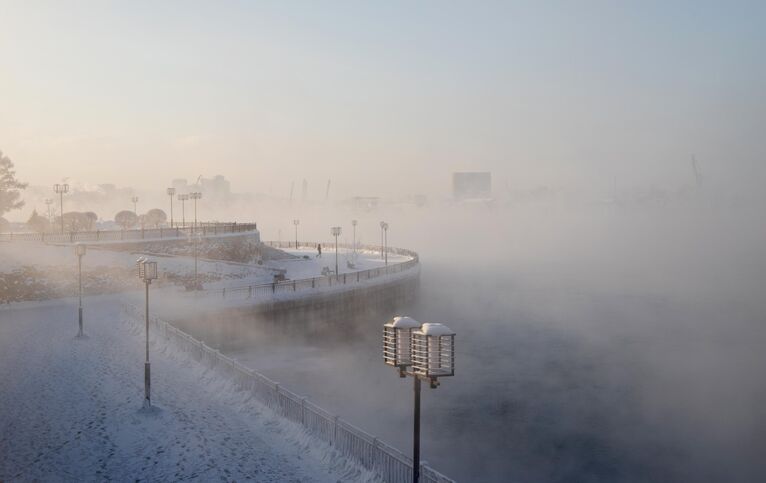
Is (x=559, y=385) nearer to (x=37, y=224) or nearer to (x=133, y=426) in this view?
(x=133, y=426)

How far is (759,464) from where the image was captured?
933 inches

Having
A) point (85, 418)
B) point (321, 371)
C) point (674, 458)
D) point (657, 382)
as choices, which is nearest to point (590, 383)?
point (657, 382)

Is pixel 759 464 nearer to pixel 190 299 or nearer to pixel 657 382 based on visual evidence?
pixel 657 382

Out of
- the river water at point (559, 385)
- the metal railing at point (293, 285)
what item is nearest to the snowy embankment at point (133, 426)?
the river water at point (559, 385)

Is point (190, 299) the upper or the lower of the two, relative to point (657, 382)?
upper

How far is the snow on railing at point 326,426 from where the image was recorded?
605 inches

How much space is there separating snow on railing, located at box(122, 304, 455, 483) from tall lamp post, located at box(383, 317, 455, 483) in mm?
1367

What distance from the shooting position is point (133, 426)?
19.4m

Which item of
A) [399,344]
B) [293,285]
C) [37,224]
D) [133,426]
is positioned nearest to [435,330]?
[399,344]

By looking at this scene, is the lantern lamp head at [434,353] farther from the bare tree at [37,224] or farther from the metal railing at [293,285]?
the bare tree at [37,224]

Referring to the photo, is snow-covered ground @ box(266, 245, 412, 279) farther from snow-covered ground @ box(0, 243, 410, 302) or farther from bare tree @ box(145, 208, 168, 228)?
bare tree @ box(145, 208, 168, 228)

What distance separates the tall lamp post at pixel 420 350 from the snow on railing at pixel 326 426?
137cm

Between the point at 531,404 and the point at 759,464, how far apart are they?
9.75 meters

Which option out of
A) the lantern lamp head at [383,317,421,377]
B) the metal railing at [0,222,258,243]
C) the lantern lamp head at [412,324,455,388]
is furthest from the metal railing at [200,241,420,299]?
the lantern lamp head at [412,324,455,388]
